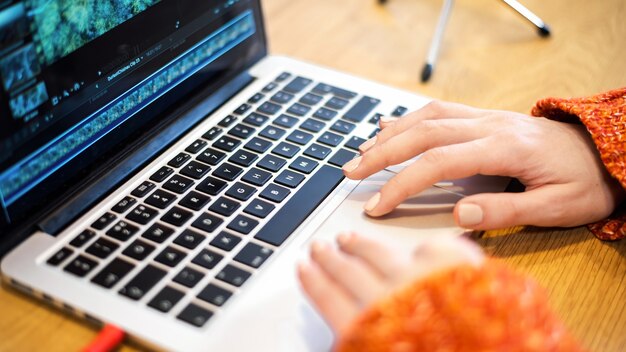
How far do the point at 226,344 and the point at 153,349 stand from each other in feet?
0.21

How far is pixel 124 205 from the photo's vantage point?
24.8 inches

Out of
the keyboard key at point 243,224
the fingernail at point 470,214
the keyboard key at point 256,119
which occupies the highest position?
the keyboard key at point 256,119

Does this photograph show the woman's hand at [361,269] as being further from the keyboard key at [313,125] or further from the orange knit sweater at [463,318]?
the keyboard key at [313,125]

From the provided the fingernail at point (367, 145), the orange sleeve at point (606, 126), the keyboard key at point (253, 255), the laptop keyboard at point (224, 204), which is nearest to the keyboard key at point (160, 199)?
the laptop keyboard at point (224, 204)

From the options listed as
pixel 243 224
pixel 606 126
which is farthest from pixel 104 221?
pixel 606 126

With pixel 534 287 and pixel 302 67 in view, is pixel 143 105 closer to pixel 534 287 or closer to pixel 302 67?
pixel 302 67

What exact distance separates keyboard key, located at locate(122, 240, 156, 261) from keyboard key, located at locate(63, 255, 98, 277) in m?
0.03

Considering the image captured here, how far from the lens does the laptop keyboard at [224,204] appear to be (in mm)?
553

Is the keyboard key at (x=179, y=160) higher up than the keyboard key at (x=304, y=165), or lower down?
higher up

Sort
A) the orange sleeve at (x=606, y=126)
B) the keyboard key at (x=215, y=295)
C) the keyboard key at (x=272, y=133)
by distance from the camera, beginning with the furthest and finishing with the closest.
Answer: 1. the keyboard key at (x=272, y=133)
2. the orange sleeve at (x=606, y=126)
3. the keyboard key at (x=215, y=295)

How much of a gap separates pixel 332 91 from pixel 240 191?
0.22m

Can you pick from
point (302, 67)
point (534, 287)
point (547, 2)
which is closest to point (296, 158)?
point (302, 67)

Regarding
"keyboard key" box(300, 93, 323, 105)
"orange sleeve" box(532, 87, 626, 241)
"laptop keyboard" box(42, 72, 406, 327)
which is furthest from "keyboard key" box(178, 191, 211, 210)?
"orange sleeve" box(532, 87, 626, 241)

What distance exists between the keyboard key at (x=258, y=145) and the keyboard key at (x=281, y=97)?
0.27 feet
